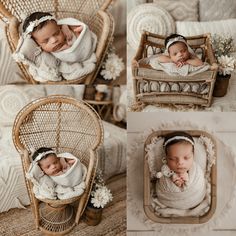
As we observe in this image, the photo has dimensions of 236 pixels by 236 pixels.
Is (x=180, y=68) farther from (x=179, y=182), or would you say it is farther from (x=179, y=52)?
(x=179, y=182)

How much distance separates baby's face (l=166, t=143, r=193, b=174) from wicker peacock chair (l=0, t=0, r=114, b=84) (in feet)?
1.08

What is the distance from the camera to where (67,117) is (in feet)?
4.89

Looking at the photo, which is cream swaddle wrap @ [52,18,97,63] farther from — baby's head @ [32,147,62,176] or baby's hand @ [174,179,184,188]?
baby's hand @ [174,179,184,188]

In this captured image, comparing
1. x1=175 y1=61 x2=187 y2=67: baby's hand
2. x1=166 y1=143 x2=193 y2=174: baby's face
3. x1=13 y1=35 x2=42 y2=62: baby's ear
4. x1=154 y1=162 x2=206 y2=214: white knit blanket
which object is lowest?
x1=154 y1=162 x2=206 y2=214: white knit blanket

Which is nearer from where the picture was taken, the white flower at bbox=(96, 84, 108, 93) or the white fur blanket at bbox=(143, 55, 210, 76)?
the white fur blanket at bbox=(143, 55, 210, 76)

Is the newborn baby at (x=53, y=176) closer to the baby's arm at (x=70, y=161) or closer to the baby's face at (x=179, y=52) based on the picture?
the baby's arm at (x=70, y=161)

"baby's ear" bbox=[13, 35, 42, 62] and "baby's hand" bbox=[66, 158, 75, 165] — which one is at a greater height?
"baby's ear" bbox=[13, 35, 42, 62]

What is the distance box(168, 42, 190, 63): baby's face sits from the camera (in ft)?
4.26

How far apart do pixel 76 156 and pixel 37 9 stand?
18.7 inches

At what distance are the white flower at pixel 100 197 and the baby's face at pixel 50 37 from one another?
46 cm

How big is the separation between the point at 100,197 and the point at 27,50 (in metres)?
0.51

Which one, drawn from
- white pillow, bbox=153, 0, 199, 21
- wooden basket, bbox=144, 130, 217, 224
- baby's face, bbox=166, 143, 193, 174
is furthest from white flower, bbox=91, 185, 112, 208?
white pillow, bbox=153, 0, 199, 21

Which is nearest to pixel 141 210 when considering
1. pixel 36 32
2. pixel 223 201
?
pixel 223 201

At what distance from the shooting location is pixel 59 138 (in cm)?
148
